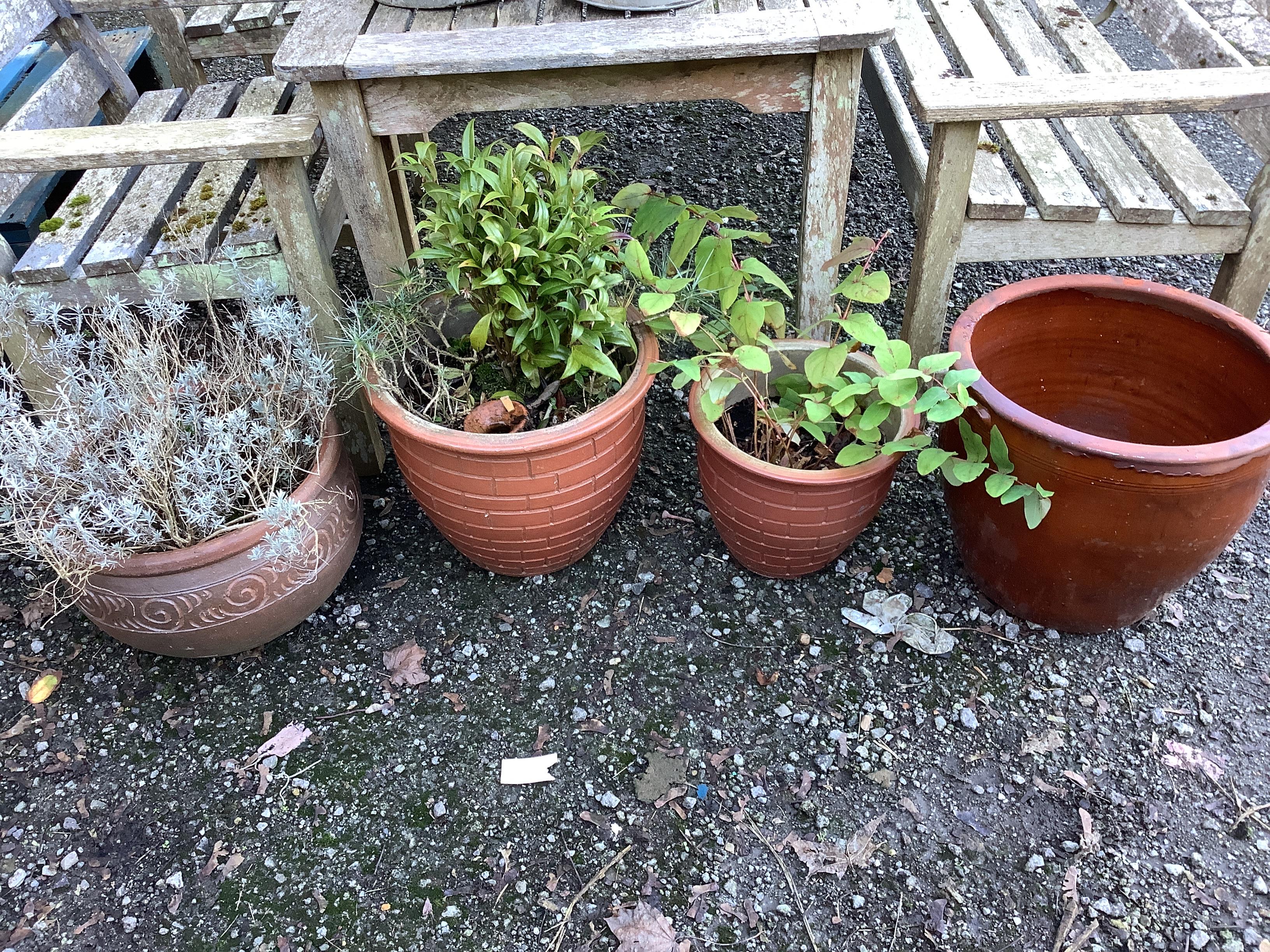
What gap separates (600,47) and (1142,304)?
135cm

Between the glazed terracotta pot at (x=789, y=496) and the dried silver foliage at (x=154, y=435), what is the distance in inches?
36.0

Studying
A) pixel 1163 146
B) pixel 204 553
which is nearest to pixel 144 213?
pixel 204 553

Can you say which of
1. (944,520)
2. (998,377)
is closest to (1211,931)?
(944,520)

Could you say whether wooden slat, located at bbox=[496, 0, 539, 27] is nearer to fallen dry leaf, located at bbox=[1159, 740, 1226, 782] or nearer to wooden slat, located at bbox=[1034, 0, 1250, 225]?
wooden slat, located at bbox=[1034, 0, 1250, 225]

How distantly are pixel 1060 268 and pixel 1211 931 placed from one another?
7.61 ft

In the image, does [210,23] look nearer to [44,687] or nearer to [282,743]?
[44,687]

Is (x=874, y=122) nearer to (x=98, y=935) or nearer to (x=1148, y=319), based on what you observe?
(x=1148, y=319)

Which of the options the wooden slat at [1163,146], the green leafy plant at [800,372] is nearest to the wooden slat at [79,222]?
the green leafy plant at [800,372]

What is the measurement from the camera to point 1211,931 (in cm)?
170

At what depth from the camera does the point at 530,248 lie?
1.90 m

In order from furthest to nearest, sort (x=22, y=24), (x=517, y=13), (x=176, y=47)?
(x=176, y=47), (x=22, y=24), (x=517, y=13)

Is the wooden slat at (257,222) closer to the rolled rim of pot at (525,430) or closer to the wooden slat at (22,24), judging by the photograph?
the rolled rim of pot at (525,430)

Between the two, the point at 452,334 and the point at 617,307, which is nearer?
the point at 617,307

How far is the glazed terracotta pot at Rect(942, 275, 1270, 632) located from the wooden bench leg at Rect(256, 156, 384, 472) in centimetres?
146
